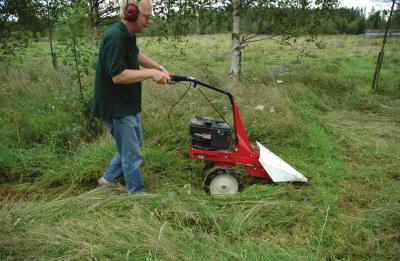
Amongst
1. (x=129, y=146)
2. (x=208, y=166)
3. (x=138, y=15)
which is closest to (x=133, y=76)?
(x=138, y=15)

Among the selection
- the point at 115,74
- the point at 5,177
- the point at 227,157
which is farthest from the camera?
the point at 5,177

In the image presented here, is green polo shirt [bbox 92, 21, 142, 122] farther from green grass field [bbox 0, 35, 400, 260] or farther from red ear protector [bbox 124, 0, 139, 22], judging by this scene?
green grass field [bbox 0, 35, 400, 260]

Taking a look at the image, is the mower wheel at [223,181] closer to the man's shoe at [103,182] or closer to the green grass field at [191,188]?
the green grass field at [191,188]

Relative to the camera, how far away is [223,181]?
409 centimetres

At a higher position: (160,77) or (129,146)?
(160,77)

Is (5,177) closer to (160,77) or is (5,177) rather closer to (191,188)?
(191,188)

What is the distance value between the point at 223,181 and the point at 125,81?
60.8 inches

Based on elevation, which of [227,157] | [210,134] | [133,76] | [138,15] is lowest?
[227,157]

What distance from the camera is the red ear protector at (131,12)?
3.24 m

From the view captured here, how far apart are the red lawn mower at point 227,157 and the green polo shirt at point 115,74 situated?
786mm

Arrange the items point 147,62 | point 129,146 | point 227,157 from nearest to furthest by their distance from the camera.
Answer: point 129,146
point 147,62
point 227,157

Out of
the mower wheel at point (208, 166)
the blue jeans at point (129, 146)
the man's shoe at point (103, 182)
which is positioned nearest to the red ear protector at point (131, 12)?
the blue jeans at point (129, 146)

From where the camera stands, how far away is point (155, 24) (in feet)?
26.0

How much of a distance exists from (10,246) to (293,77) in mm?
7460
